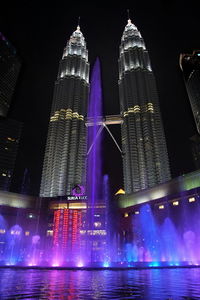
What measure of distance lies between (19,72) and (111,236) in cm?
11984

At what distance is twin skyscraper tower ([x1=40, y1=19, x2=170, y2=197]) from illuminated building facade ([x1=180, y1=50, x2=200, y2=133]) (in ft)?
60.2

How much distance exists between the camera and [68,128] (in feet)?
379

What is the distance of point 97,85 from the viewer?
167 feet

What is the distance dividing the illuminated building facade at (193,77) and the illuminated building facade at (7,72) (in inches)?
4015

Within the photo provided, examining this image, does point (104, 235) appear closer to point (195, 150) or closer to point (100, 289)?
point (100, 289)

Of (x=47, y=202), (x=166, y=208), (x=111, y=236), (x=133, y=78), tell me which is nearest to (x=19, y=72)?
(x=133, y=78)

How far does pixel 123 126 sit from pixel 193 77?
45.8m

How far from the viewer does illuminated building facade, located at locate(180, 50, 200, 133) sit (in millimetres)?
109425

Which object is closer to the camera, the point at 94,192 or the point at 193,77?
the point at 94,192

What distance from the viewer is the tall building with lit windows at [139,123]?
3794 inches

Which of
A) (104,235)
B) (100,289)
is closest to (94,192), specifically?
(104,235)

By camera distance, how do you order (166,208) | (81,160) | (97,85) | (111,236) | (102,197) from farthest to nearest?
(81,160) < (102,197) < (111,236) < (166,208) < (97,85)

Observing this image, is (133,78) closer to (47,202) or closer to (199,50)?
(199,50)

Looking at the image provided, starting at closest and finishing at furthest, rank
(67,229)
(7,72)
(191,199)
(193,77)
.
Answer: (191,199) → (67,229) → (193,77) → (7,72)
